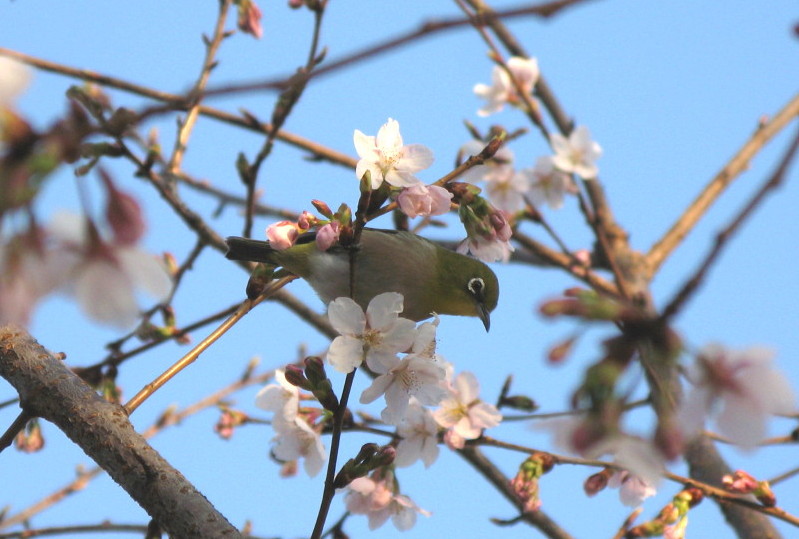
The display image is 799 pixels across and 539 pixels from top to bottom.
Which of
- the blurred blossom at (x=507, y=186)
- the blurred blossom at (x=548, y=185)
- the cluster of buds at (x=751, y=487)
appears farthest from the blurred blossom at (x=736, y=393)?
the blurred blossom at (x=548, y=185)

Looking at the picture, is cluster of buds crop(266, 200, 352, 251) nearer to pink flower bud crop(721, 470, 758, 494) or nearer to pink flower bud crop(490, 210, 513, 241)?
pink flower bud crop(490, 210, 513, 241)

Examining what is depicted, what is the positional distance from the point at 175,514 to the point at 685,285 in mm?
1529

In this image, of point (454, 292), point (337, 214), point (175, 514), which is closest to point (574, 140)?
point (454, 292)

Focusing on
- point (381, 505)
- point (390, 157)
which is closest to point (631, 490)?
point (381, 505)

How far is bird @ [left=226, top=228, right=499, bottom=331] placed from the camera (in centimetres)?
342

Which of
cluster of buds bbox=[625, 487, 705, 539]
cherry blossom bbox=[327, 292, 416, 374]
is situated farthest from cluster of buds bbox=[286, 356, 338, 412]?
cluster of buds bbox=[625, 487, 705, 539]

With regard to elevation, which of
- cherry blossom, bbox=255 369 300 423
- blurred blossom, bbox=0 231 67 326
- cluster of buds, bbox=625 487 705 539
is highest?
cherry blossom, bbox=255 369 300 423

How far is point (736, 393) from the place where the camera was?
1.30 m

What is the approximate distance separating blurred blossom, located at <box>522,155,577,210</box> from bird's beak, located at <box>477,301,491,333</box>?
1.39 m

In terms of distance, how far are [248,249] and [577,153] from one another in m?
2.27

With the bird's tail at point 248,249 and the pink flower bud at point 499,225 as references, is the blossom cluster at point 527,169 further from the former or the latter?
the pink flower bud at point 499,225

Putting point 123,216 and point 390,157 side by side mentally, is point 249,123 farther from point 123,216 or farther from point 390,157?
point 123,216

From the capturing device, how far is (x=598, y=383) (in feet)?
4.01

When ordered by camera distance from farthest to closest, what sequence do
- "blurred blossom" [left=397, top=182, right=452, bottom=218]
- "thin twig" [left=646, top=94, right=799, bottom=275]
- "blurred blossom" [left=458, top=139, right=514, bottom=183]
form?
"thin twig" [left=646, top=94, right=799, bottom=275] < "blurred blossom" [left=458, top=139, right=514, bottom=183] < "blurred blossom" [left=397, top=182, right=452, bottom=218]
